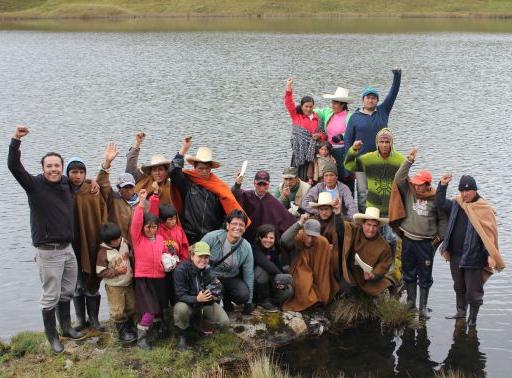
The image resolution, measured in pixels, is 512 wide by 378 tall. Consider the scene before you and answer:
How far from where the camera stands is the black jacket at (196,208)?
11469 mm

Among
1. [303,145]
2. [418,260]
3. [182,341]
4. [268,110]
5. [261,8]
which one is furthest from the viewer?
[261,8]

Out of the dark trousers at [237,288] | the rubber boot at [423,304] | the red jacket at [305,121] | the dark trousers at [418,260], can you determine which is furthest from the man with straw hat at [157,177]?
the rubber boot at [423,304]

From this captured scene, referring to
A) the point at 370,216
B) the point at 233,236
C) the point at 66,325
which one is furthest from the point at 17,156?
the point at 370,216

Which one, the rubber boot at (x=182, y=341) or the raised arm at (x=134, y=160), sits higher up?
the raised arm at (x=134, y=160)

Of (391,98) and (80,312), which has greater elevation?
(391,98)

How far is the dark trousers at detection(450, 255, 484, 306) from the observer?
11805 mm

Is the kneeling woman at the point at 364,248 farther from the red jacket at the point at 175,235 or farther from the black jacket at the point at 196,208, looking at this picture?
the red jacket at the point at 175,235

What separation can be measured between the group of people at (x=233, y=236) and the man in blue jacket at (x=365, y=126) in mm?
27

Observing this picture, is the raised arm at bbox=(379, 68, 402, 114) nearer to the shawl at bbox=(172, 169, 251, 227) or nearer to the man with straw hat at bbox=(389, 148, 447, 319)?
the man with straw hat at bbox=(389, 148, 447, 319)

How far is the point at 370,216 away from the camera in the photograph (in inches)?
462

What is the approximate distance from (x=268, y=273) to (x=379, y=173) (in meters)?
2.89

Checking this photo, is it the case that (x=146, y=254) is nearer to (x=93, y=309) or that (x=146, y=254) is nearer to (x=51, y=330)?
(x=93, y=309)

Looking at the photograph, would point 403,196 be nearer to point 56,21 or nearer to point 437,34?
point 437,34

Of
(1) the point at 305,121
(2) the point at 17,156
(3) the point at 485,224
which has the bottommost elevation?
(3) the point at 485,224
